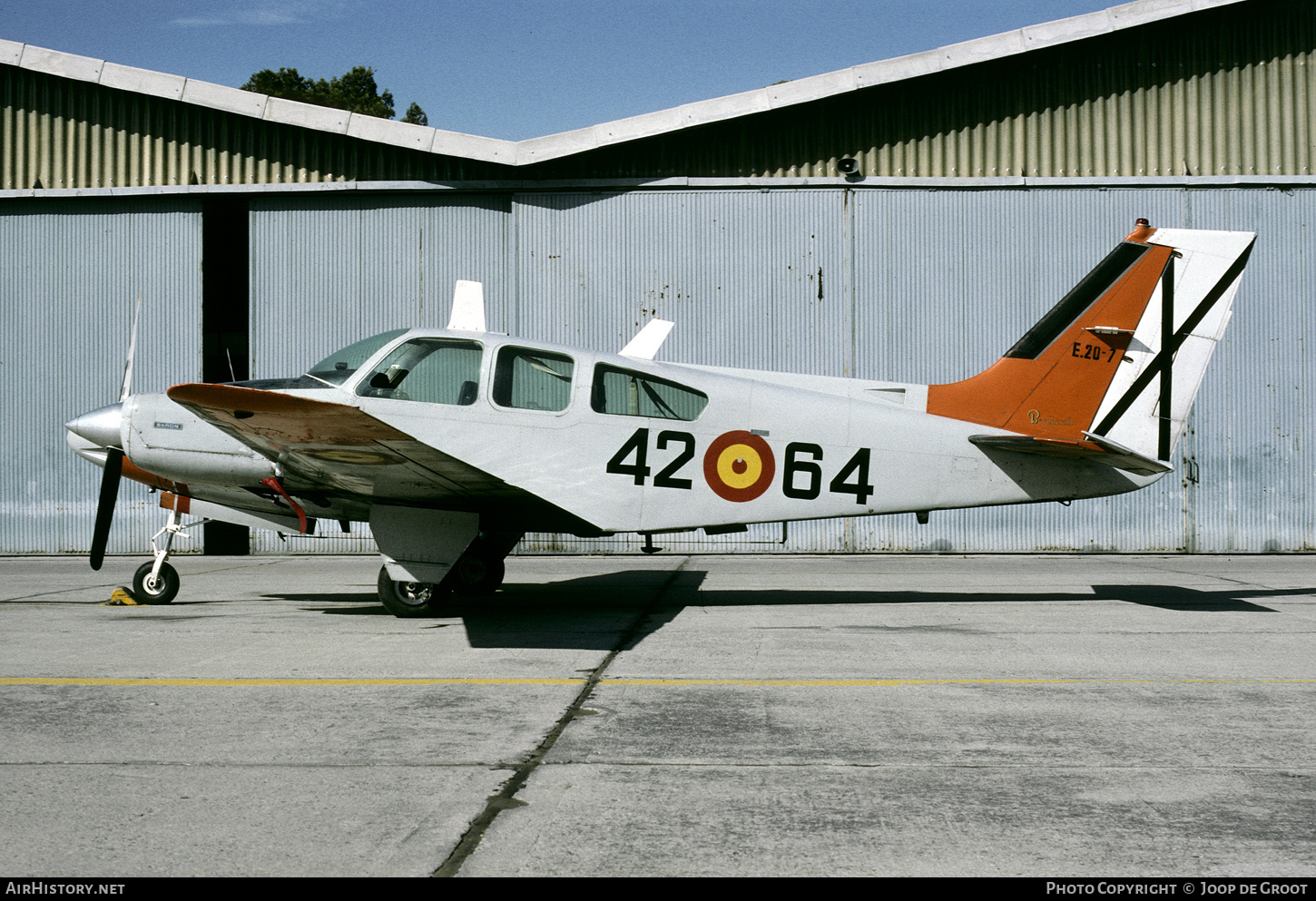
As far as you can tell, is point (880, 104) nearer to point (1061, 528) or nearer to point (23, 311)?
point (1061, 528)

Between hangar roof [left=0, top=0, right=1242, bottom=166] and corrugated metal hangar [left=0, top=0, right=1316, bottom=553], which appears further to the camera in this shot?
corrugated metal hangar [left=0, top=0, right=1316, bottom=553]

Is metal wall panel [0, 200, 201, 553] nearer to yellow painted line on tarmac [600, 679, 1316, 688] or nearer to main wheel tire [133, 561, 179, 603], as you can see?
main wheel tire [133, 561, 179, 603]

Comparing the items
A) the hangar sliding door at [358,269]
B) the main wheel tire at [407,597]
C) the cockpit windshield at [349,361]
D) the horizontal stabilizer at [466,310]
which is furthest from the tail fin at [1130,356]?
the hangar sliding door at [358,269]

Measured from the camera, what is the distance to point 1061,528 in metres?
14.7

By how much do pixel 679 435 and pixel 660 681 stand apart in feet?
9.55

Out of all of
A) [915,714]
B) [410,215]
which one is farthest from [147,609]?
[410,215]

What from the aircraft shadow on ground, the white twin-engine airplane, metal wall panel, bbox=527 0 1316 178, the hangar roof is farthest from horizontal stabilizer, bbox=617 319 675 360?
metal wall panel, bbox=527 0 1316 178

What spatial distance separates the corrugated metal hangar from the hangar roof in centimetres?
4

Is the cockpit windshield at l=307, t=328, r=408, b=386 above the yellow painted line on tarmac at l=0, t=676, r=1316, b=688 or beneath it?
above

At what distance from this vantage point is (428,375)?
7.89 m

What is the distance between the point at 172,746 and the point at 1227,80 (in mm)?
16370

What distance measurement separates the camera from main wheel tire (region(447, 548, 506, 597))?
9469mm

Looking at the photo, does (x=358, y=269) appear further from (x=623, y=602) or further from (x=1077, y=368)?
(x=1077, y=368)

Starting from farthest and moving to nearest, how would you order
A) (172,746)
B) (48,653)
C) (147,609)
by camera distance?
(147,609), (48,653), (172,746)
